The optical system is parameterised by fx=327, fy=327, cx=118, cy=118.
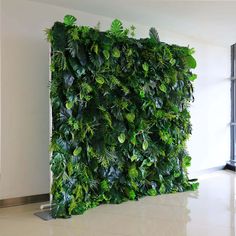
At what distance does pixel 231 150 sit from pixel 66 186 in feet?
14.1

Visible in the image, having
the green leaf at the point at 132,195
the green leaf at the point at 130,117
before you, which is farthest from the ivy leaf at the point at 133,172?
the green leaf at the point at 130,117

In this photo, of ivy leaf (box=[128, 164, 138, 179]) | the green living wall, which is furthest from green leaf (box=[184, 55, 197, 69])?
ivy leaf (box=[128, 164, 138, 179])

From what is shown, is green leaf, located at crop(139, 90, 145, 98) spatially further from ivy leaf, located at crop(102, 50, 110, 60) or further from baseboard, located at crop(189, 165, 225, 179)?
baseboard, located at crop(189, 165, 225, 179)

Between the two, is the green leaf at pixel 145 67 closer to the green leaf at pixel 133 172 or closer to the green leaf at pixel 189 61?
the green leaf at pixel 189 61

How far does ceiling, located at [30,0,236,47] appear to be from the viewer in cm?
454

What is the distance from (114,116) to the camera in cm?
415

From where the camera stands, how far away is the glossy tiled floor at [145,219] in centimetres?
328

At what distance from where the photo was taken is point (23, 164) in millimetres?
4250

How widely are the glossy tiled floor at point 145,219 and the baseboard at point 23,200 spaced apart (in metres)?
0.12

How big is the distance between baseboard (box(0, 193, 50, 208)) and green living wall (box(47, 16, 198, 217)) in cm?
71

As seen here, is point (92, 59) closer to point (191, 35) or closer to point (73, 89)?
point (73, 89)

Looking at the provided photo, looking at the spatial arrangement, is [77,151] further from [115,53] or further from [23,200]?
[115,53]

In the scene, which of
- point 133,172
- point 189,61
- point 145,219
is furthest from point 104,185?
point 189,61

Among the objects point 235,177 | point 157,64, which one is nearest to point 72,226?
point 157,64
